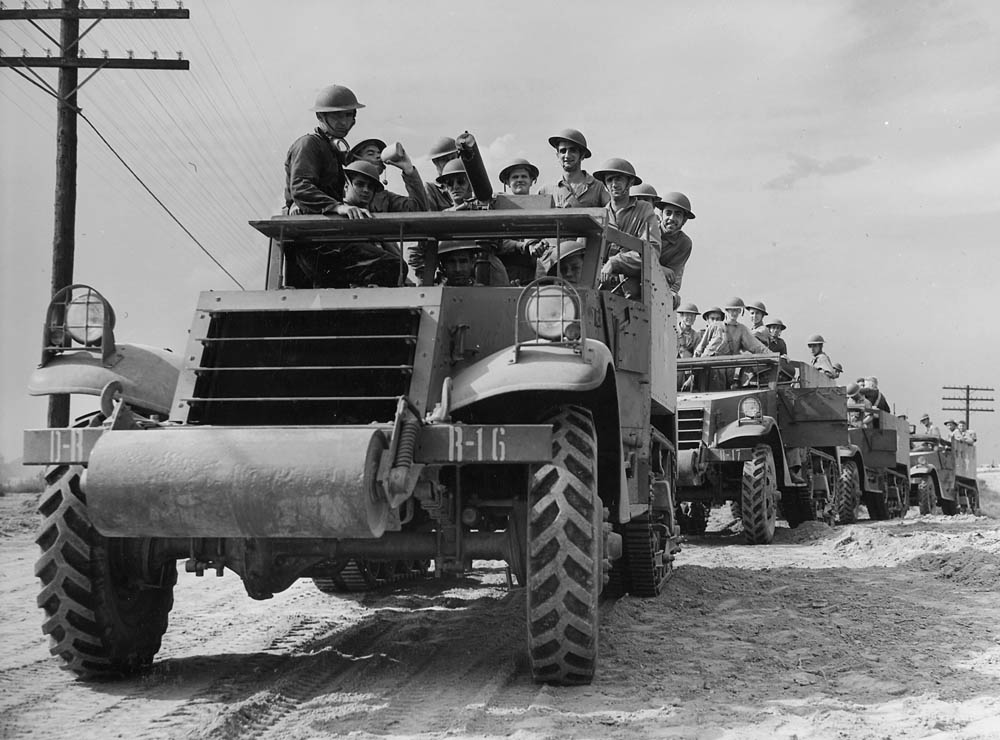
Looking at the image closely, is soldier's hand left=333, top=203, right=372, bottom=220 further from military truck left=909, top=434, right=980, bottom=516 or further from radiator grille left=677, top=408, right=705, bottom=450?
military truck left=909, top=434, right=980, bottom=516

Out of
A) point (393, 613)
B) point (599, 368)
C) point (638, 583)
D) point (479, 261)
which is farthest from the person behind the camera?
point (638, 583)

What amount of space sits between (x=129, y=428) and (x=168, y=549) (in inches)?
26.4

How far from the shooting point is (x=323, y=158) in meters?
7.23

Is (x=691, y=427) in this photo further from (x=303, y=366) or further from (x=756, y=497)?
(x=303, y=366)

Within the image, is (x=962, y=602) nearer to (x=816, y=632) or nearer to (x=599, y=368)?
(x=816, y=632)

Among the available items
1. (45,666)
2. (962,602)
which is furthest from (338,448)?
(962,602)

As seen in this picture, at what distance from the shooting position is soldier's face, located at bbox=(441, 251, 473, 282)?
6957 mm

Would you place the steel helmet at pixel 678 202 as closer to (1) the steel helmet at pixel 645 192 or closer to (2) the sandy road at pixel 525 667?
(1) the steel helmet at pixel 645 192

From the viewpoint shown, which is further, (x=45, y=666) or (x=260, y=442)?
(x=45, y=666)

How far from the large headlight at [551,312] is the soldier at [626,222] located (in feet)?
5.67

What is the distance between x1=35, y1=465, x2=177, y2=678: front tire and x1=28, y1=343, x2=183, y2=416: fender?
0.40 metres

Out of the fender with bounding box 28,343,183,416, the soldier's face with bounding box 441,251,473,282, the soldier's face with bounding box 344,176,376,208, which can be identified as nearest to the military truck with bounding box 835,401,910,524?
the soldier's face with bounding box 344,176,376,208

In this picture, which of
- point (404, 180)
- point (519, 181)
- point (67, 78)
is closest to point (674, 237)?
point (519, 181)

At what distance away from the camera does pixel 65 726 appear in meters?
4.92
